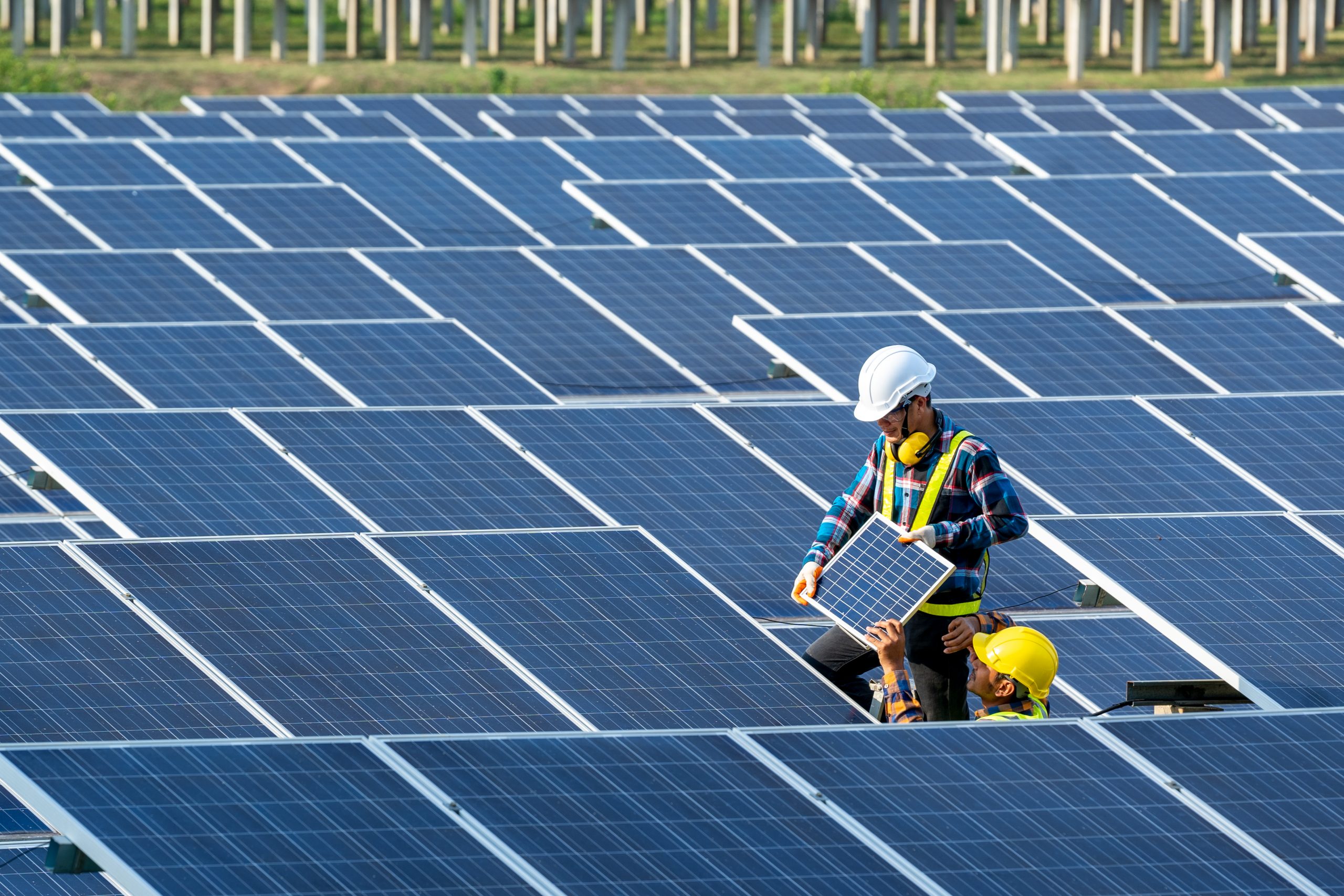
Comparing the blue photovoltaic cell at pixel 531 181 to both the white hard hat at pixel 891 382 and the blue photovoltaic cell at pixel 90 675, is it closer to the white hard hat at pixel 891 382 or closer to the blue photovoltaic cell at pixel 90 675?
the white hard hat at pixel 891 382

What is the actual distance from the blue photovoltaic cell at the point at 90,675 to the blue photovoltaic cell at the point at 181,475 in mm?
Answer: 2865

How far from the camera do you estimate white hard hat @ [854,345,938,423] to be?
1129cm

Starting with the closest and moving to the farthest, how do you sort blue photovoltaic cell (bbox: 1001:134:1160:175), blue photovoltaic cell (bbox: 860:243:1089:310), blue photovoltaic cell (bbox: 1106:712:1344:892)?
blue photovoltaic cell (bbox: 1106:712:1344:892)
blue photovoltaic cell (bbox: 860:243:1089:310)
blue photovoltaic cell (bbox: 1001:134:1160:175)

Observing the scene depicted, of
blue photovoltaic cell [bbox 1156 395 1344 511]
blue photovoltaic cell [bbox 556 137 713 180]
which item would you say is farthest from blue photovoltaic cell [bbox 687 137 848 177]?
blue photovoltaic cell [bbox 1156 395 1344 511]

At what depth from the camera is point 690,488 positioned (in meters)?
14.9

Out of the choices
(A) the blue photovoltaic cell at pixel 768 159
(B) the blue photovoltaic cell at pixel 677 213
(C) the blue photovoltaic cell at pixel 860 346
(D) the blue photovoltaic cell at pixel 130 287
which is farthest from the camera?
(A) the blue photovoltaic cell at pixel 768 159

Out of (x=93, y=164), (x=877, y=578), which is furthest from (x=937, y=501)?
(x=93, y=164)

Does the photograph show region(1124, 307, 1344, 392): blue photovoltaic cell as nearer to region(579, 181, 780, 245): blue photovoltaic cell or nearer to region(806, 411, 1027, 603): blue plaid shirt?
region(579, 181, 780, 245): blue photovoltaic cell

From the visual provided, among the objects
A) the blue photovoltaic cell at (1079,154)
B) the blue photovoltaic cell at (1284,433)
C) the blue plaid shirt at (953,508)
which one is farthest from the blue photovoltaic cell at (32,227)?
the blue plaid shirt at (953,508)

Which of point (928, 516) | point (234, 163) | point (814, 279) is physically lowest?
point (814, 279)

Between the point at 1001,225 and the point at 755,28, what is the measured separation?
4330 cm

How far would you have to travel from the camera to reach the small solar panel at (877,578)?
11.2 meters

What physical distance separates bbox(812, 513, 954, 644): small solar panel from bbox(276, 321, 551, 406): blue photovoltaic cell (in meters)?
7.88

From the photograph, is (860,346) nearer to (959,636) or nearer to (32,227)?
(959,636)
